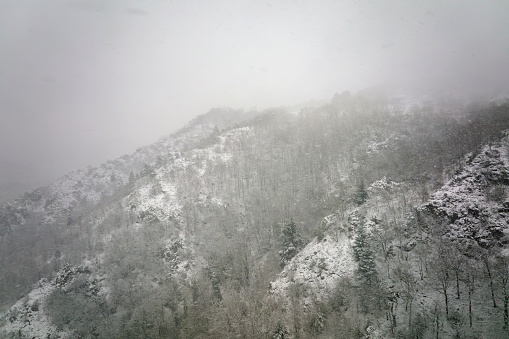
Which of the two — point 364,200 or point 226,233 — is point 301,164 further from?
point 364,200

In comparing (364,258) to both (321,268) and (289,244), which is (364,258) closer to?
(321,268)

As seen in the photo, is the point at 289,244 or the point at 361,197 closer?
the point at 361,197

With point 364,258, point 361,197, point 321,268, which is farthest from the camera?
point 361,197

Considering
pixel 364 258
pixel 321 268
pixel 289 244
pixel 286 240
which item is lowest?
pixel 289 244

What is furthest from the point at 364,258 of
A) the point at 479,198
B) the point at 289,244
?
the point at 479,198

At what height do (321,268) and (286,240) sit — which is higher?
(286,240)

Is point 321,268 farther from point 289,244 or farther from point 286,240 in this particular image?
point 286,240

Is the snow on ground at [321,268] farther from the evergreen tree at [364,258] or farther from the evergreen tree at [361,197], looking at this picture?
the evergreen tree at [361,197]

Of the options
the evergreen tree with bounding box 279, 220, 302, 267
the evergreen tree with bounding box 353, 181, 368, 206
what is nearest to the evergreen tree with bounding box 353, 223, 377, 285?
the evergreen tree with bounding box 353, 181, 368, 206

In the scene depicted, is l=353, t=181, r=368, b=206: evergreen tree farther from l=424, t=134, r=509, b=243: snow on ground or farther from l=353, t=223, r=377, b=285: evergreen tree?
l=424, t=134, r=509, b=243: snow on ground

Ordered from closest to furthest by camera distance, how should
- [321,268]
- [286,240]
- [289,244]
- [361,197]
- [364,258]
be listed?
[364,258] < [321,268] < [361,197] < [289,244] < [286,240]
